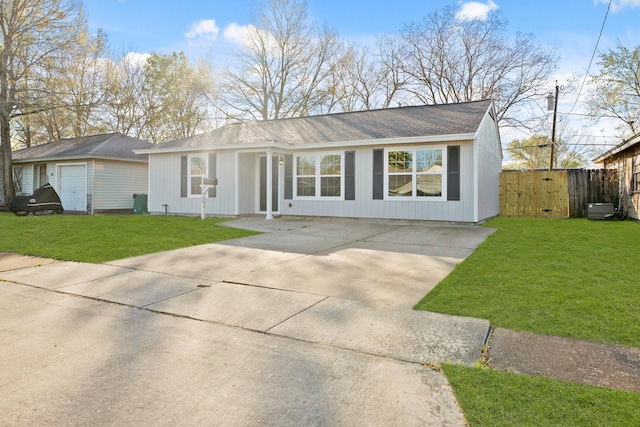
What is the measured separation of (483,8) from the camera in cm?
2511

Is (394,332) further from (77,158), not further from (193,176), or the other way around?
(77,158)

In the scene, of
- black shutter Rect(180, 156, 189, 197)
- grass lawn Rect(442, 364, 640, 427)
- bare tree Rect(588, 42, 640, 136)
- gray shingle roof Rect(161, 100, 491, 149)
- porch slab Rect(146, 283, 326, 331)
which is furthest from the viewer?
bare tree Rect(588, 42, 640, 136)

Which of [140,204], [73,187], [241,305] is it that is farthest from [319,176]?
[73,187]

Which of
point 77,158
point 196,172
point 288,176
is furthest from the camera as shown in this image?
point 77,158

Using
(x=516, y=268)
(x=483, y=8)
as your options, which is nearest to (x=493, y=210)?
(x=516, y=268)

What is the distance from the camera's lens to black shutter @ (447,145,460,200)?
428 inches

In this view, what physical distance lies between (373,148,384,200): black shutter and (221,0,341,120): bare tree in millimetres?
17546

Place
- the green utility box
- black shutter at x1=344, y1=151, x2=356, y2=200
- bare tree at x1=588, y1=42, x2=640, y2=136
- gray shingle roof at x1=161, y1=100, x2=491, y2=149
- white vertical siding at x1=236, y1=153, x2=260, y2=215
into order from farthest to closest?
bare tree at x1=588, y1=42, x2=640, y2=136
the green utility box
white vertical siding at x1=236, y1=153, x2=260, y2=215
black shutter at x1=344, y1=151, x2=356, y2=200
gray shingle roof at x1=161, y1=100, x2=491, y2=149

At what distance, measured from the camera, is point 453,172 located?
35.8 feet

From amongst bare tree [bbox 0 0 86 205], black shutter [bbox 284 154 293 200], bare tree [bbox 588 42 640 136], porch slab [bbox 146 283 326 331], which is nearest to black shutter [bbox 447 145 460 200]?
black shutter [bbox 284 154 293 200]

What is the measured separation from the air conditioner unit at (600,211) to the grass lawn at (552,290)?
7554 mm

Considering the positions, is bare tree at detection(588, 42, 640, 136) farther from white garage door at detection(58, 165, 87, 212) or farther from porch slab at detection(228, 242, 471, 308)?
white garage door at detection(58, 165, 87, 212)

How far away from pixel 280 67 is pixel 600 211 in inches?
840

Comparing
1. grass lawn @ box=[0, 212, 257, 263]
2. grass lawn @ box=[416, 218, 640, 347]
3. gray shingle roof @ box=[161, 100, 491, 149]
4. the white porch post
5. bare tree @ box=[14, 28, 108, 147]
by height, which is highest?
bare tree @ box=[14, 28, 108, 147]
